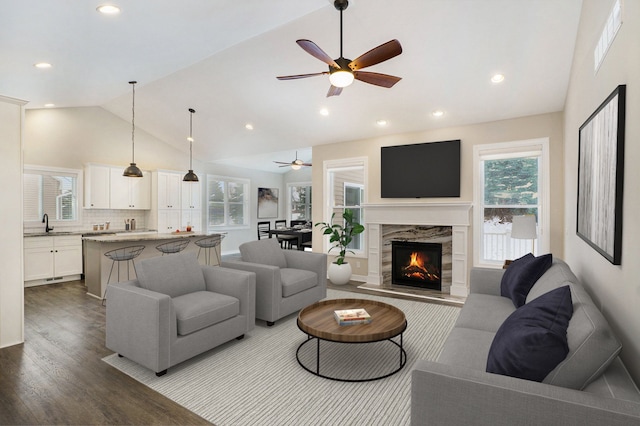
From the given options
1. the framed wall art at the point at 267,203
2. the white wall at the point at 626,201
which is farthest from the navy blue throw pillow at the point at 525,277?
the framed wall art at the point at 267,203

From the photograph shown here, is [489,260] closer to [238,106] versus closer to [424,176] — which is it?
[424,176]

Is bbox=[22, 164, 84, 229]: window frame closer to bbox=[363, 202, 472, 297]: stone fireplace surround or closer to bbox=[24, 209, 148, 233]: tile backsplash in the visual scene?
bbox=[24, 209, 148, 233]: tile backsplash

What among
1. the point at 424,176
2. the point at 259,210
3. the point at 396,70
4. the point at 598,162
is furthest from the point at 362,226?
the point at 259,210

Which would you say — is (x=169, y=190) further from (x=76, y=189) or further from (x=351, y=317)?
(x=351, y=317)

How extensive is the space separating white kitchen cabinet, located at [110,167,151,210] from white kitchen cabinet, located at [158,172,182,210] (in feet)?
0.95

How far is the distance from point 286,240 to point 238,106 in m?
Result: 3.96

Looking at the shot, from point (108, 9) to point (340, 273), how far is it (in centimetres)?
466

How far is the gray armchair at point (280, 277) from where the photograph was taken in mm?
3805

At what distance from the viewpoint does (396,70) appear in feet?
13.8

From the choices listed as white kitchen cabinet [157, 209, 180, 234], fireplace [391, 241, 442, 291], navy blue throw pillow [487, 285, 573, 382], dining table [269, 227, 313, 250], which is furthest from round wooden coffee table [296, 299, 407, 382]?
white kitchen cabinet [157, 209, 180, 234]

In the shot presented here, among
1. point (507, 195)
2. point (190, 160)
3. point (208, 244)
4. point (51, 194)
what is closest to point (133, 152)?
point (190, 160)

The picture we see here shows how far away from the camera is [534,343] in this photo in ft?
4.68

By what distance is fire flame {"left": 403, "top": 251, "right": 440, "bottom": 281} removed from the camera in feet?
18.7

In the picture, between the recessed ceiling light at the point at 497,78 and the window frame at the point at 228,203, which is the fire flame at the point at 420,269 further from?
the window frame at the point at 228,203
